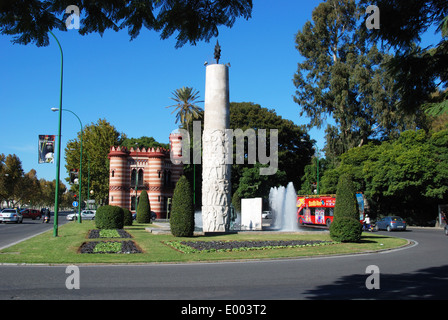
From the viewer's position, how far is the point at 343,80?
4556cm

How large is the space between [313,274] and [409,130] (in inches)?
1507

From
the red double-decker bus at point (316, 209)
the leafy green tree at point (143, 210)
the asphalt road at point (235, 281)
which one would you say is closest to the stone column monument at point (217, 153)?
the asphalt road at point (235, 281)

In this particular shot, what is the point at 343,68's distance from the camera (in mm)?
46062

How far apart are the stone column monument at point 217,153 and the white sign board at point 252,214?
384 centimetres

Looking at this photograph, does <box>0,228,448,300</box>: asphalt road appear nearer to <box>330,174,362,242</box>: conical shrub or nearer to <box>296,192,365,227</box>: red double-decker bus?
<box>330,174,362,242</box>: conical shrub

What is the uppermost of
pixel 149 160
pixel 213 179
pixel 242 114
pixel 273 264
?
pixel 242 114

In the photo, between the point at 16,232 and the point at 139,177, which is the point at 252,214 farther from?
the point at 139,177

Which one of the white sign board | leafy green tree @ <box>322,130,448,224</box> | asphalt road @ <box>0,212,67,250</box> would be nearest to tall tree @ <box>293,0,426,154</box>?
leafy green tree @ <box>322,130,448,224</box>

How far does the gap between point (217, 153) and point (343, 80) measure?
→ 74.0 ft

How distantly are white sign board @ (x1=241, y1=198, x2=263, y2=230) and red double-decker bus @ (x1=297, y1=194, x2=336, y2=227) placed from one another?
9.58 m

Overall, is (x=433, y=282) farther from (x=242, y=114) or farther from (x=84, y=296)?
(x=242, y=114)

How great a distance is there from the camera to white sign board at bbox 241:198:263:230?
32416 mm

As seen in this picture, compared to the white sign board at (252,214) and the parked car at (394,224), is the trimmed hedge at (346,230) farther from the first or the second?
the parked car at (394,224)
